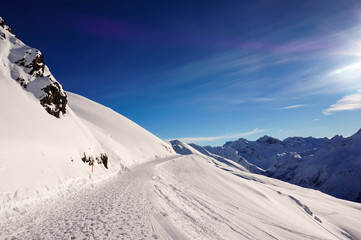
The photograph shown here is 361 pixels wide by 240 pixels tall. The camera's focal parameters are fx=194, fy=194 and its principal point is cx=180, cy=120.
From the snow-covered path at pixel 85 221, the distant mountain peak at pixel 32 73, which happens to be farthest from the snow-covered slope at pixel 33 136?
the snow-covered path at pixel 85 221

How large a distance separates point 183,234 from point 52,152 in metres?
14.5

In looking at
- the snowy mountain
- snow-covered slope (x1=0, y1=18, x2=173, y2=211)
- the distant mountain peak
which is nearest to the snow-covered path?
the snowy mountain

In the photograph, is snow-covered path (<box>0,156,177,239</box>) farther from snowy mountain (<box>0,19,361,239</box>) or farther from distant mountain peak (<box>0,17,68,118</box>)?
distant mountain peak (<box>0,17,68,118</box>)

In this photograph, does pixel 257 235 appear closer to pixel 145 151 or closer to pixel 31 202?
pixel 31 202

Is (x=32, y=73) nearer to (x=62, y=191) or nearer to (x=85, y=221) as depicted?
(x=62, y=191)

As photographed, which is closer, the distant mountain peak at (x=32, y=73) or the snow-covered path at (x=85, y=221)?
the snow-covered path at (x=85, y=221)

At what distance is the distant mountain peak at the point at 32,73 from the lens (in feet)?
72.5

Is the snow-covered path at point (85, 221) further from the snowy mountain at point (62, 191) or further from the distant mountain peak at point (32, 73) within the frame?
the distant mountain peak at point (32, 73)

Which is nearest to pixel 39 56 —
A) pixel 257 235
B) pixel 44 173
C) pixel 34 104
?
pixel 34 104

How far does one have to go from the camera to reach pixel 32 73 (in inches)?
945

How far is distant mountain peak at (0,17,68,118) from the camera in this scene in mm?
22094

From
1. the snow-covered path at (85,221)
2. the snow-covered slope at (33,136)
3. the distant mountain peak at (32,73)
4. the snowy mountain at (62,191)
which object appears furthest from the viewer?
the distant mountain peak at (32,73)

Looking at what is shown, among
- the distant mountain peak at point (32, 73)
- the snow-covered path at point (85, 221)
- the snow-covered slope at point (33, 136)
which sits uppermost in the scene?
the distant mountain peak at point (32, 73)

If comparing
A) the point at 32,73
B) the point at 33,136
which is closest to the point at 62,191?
the point at 33,136
